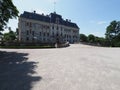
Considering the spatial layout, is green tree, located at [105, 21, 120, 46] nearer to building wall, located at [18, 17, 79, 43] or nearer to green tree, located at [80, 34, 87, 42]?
building wall, located at [18, 17, 79, 43]

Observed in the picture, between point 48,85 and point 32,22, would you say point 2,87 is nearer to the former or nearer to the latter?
point 48,85

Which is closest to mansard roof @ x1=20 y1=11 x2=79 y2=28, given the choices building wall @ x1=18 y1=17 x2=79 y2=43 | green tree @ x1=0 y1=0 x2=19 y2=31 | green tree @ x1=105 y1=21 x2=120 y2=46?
building wall @ x1=18 y1=17 x2=79 y2=43

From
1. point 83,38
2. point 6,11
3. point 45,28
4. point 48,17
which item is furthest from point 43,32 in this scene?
point 83,38

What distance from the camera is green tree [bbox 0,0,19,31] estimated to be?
63.9ft

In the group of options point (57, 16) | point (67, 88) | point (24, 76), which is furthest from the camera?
point (57, 16)

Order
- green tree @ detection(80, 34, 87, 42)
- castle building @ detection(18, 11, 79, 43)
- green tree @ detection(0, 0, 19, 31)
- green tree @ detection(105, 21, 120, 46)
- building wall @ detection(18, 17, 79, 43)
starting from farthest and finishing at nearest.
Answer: green tree @ detection(80, 34, 87, 42) → green tree @ detection(105, 21, 120, 46) → castle building @ detection(18, 11, 79, 43) → building wall @ detection(18, 17, 79, 43) → green tree @ detection(0, 0, 19, 31)

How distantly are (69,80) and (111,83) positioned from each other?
201 centimetres

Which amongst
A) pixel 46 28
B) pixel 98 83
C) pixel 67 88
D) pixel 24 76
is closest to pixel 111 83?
pixel 98 83

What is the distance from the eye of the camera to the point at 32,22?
210 feet

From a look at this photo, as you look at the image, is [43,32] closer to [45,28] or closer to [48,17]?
[45,28]

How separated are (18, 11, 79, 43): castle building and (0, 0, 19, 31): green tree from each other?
34.2 m

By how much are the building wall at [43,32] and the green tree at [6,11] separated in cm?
3421

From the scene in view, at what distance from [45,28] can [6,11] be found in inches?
1948

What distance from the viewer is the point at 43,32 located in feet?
224
